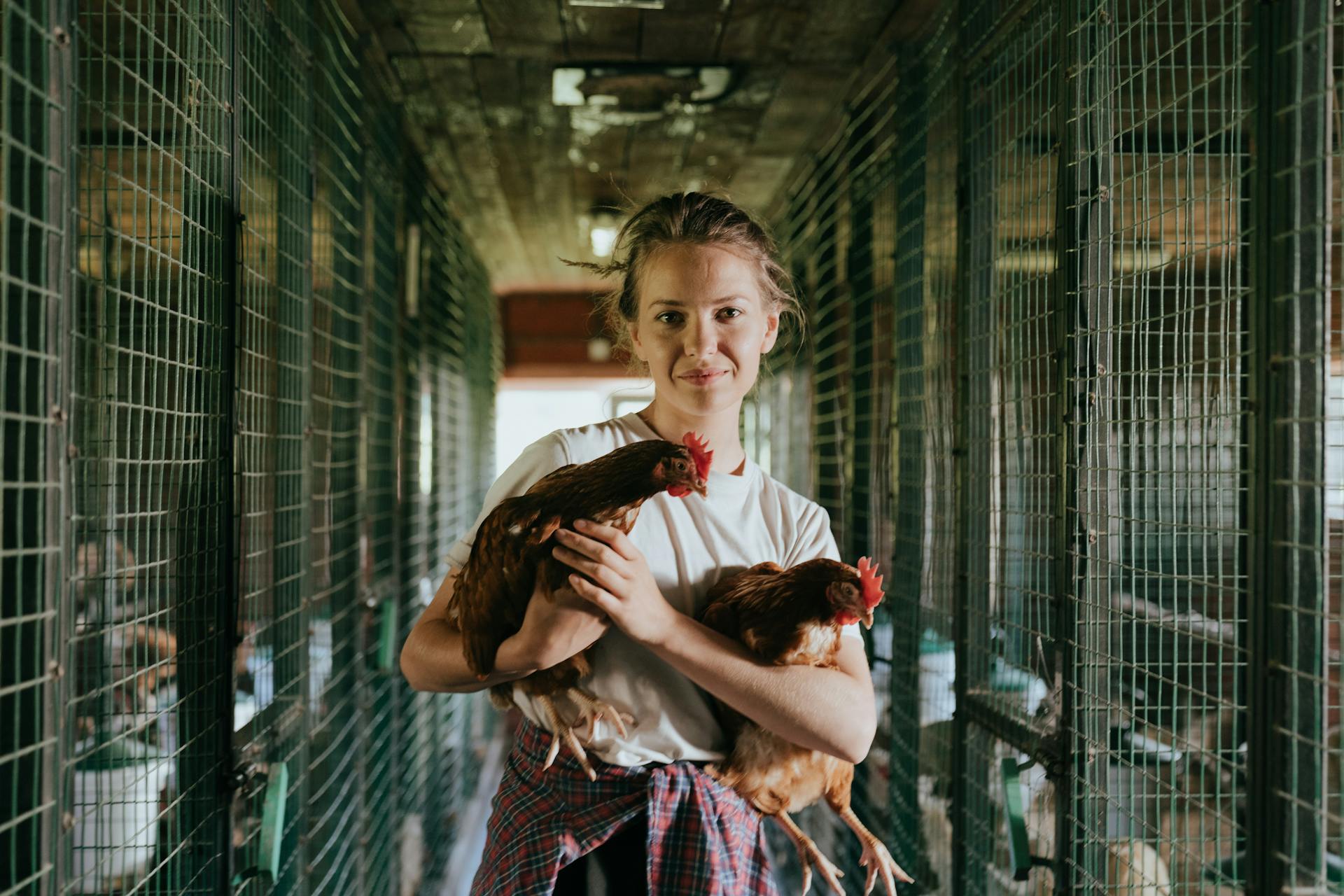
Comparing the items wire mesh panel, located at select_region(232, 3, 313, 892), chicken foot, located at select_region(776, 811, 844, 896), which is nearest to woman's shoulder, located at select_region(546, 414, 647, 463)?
chicken foot, located at select_region(776, 811, 844, 896)

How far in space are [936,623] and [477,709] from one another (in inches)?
134

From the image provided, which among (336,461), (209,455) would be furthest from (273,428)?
(336,461)

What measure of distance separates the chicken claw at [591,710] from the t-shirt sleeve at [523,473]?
19cm

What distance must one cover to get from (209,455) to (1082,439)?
4.00 feet

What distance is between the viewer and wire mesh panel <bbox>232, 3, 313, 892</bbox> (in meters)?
1.46

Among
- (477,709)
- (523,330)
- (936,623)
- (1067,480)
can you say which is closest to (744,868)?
(1067,480)

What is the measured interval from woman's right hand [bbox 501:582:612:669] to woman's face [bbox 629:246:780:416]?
0.90ft

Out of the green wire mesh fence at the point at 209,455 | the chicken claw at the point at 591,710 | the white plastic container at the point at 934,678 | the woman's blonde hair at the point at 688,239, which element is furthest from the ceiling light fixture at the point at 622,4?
the chicken claw at the point at 591,710

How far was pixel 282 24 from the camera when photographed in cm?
167

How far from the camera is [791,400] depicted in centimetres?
342

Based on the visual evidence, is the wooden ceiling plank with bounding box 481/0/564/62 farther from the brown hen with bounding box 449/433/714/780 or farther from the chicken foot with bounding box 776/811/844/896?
the chicken foot with bounding box 776/811/844/896

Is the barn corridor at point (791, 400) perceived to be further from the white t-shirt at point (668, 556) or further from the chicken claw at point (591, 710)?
the chicken claw at point (591, 710)

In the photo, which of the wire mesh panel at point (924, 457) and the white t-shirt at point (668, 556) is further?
the wire mesh panel at point (924, 457)

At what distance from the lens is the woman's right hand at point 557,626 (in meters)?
0.94
